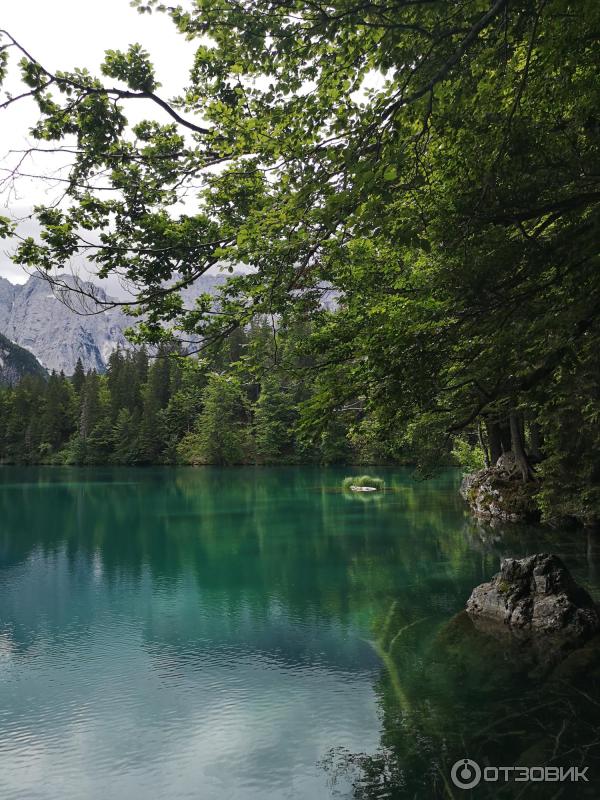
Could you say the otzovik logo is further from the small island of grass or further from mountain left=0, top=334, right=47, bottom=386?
mountain left=0, top=334, right=47, bottom=386

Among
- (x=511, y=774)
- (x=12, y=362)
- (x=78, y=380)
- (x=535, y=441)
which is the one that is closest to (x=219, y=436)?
(x=78, y=380)

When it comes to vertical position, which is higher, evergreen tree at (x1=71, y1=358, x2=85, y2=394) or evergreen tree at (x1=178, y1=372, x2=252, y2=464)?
evergreen tree at (x1=71, y1=358, x2=85, y2=394)

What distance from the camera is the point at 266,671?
940cm

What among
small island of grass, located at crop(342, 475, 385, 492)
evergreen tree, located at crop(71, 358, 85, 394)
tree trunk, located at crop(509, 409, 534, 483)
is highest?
evergreen tree, located at crop(71, 358, 85, 394)

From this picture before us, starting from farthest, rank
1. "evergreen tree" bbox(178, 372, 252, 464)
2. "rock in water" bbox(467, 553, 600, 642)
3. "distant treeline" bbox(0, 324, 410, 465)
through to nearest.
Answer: "evergreen tree" bbox(178, 372, 252, 464) → "distant treeline" bbox(0, 324, 410, 465) → "rock in water" bbox(467, 553, 600, 642)

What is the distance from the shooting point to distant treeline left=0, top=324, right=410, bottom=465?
66875mm

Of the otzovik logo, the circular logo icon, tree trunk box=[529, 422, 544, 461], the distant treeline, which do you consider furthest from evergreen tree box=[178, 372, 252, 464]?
the otzovik logo

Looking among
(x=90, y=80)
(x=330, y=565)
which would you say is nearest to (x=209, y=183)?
(x=90, y=80)

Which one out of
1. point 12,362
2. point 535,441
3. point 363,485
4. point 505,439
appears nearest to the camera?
point 535,441

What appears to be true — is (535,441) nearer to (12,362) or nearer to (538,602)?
(538,602)

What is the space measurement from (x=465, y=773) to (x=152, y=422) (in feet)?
228

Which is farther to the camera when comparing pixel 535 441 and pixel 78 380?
pixel 78 380

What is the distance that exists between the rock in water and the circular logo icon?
13.6ft

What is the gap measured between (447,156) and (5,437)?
284 ft
